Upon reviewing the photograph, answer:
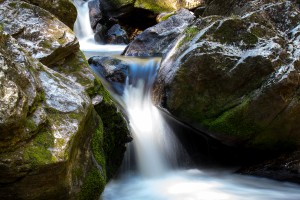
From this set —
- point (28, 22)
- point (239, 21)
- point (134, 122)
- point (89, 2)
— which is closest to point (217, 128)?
point (134, 122)

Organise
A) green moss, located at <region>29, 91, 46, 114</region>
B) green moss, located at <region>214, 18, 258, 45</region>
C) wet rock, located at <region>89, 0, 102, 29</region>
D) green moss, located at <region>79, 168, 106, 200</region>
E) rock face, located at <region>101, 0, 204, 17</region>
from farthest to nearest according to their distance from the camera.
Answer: wet rock, located at <region>89, 0, 102, 29</region>, rock face, located at <region>101, 0, 204, 17</region>, green moss, located at <region>214, 18, 258, 45</region>, green moss, located at <region>79, 168, 106, 200</region>, green moss, located at <region>29, 91, 46, 114</region>

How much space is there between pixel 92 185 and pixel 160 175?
2073mm

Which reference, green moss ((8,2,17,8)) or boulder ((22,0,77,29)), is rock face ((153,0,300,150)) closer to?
boulder ((22,0,77,29))

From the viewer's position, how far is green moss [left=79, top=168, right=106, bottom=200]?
3.67m

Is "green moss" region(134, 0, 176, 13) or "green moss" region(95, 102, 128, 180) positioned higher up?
"green moss" region(134, 0, 176, 13)

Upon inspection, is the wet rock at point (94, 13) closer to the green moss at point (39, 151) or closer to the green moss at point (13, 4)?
the green moss at point (13, 4)

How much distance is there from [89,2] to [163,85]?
12.1m

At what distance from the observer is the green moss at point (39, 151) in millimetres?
2957

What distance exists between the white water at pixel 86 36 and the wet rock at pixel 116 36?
Result: 1.46 ft

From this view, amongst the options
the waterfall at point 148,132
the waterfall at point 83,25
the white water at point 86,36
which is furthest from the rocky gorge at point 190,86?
the waterfall at point 83,25

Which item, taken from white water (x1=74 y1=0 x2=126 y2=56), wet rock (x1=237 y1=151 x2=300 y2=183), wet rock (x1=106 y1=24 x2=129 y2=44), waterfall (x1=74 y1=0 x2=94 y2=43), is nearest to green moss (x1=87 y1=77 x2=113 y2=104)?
wet rock (x1=237 y1=151 x2=300 y2=183)

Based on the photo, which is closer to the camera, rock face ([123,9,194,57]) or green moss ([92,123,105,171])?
green moss ([92,123,105,171])

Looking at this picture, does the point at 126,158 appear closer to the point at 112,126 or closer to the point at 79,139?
the point at 112,126

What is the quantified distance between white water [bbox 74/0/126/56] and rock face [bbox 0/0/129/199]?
637 centimetres
